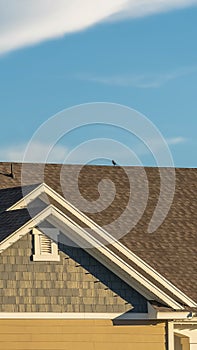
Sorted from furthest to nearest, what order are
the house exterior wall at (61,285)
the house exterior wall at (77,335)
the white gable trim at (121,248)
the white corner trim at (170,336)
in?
the white corner trim at (170,336) → the white gable trim at (121,248) → the house exterior wall at (61,285) → the house exterior wall at (77,335)

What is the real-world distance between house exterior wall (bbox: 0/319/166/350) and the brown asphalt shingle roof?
1723 millimetres

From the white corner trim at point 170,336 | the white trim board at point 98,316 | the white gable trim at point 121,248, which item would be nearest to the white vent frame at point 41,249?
the white gable trim at point 121,248

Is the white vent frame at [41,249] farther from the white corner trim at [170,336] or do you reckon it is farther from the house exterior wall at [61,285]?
the white corner trim at [170,336]

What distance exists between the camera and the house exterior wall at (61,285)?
1115 inches

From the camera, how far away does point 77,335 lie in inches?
1131

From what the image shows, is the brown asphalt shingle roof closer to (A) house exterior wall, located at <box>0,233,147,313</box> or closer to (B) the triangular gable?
(B) the triangular gable

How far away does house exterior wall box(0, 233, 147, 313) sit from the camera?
1115 inches

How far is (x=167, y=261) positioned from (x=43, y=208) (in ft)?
16.4

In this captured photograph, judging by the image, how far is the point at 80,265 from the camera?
28734 millimetres

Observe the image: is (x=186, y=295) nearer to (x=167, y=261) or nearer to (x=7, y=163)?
(x=167, y=261)

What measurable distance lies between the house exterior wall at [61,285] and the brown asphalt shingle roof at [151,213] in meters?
2.28

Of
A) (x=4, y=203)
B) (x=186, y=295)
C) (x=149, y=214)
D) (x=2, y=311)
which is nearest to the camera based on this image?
(x=2, y=311)

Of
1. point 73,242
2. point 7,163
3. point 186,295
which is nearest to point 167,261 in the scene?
point 186,295

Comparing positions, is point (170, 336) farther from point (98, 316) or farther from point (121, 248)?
point (121, 248)
